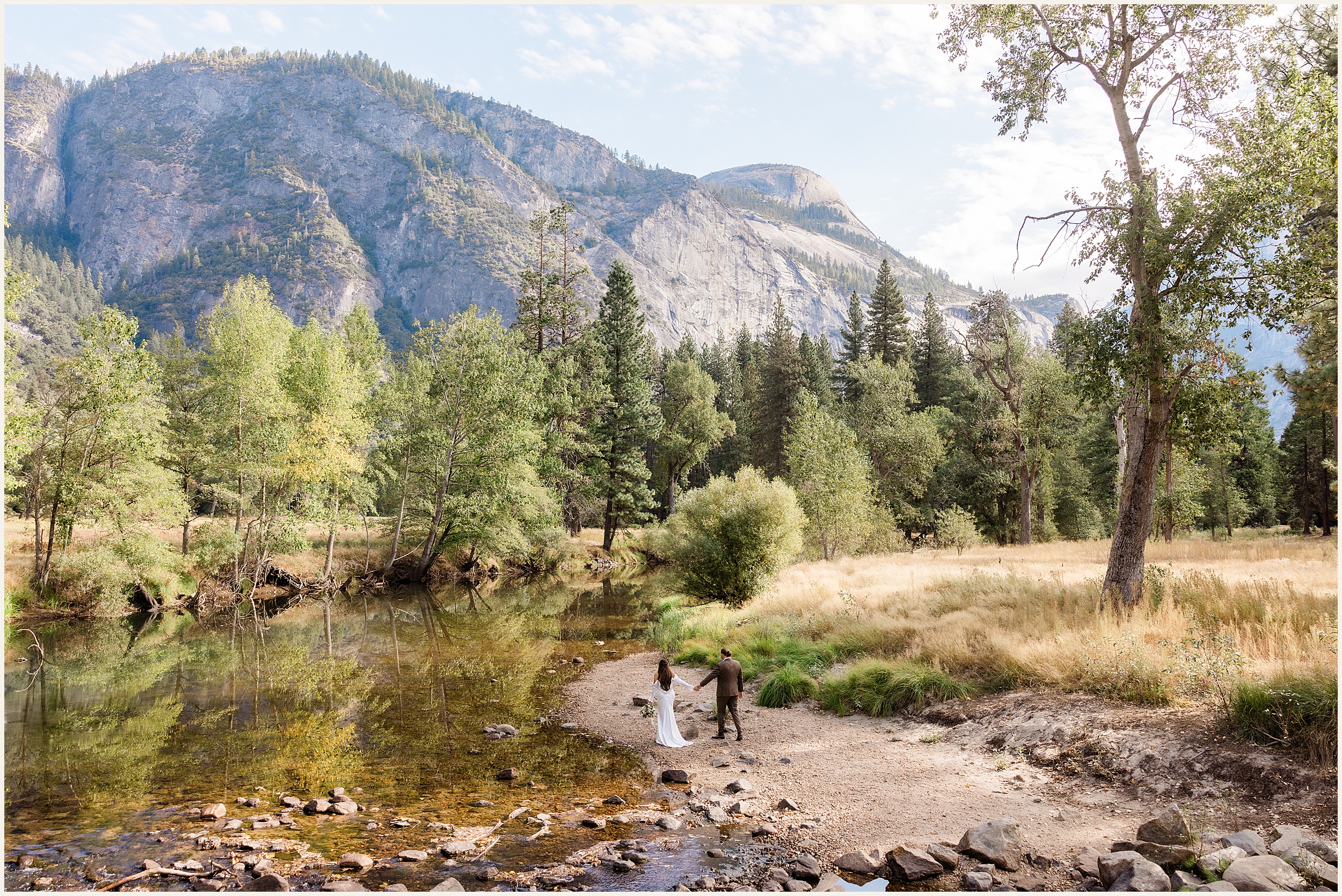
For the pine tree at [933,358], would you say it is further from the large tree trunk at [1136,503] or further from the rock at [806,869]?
the rock at [806,869]

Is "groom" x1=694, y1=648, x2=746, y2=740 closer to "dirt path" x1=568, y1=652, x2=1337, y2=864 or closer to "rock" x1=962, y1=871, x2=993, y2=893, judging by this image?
"dirt path" x1=568, y1=652, x2=1337, y2=864

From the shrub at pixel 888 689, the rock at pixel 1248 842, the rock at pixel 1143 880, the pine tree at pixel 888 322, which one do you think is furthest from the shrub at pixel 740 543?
the pine tree at pixel 888 322

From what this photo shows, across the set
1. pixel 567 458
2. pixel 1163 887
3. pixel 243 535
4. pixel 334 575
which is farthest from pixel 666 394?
pixel 1163 887

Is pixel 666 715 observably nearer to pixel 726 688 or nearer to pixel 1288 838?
pixel 726 688

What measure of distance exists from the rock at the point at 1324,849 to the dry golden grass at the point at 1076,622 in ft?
9.69

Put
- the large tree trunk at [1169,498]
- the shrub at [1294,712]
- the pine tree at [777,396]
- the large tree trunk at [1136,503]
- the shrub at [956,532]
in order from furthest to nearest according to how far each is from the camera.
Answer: the pine tree at [777,396]
the shrub at [956,532]
the large tree trunk at [1169,498]
the large tree trunk at [1136,503]
the shrub at [1294,712]

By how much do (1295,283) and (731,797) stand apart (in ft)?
41.1

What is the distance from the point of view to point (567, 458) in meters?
47.9

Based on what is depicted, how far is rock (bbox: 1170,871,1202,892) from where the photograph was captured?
673 cm

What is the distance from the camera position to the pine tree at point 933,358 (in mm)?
64500

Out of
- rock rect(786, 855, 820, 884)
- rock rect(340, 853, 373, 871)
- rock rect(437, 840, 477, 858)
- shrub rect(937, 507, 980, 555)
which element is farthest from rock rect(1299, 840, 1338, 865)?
shrub rect(937, 507, 980, 555)

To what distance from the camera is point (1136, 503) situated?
47.3 feet

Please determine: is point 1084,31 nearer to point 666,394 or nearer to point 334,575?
point 334,575

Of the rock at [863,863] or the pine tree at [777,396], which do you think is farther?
the pine tree at [777,396]
